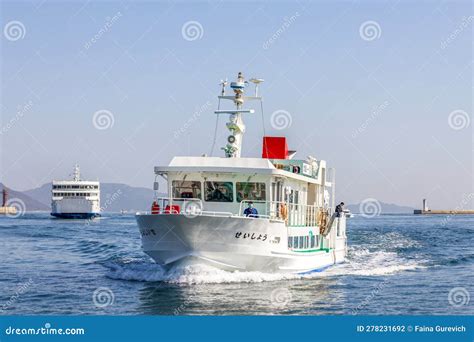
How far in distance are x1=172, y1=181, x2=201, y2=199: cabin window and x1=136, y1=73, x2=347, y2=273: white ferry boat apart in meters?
0.04

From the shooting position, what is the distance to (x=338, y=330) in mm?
14352

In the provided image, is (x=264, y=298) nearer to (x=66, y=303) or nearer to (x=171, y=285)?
(x=171, y=285)

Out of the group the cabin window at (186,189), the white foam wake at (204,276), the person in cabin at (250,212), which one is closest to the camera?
the white foam wake at (204,276)

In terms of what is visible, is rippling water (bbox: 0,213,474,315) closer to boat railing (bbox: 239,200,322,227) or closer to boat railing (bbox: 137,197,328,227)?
boat railing (bbox: 137,197,328,227)

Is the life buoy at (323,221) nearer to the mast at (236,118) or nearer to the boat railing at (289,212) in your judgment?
the boat railing at (289,212)

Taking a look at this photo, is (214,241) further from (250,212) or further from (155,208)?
(155,208)

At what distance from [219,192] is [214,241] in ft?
8.49

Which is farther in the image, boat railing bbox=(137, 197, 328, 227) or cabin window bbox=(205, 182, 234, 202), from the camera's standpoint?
cabin window bbox=(205, 182, 234, 202)

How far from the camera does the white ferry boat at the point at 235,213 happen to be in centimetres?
2398

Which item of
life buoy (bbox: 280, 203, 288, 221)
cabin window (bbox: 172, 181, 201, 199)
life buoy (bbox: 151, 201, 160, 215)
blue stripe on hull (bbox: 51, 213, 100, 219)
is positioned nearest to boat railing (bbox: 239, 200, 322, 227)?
life buoy (bbox: 280, 203, 288, 221)

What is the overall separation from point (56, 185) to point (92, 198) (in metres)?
6.39

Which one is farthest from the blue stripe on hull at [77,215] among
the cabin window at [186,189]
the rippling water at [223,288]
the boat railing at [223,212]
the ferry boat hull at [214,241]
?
the ferry boat hull at [214,241]

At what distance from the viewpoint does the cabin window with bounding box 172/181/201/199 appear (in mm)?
26297

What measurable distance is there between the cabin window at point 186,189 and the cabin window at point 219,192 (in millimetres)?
389
